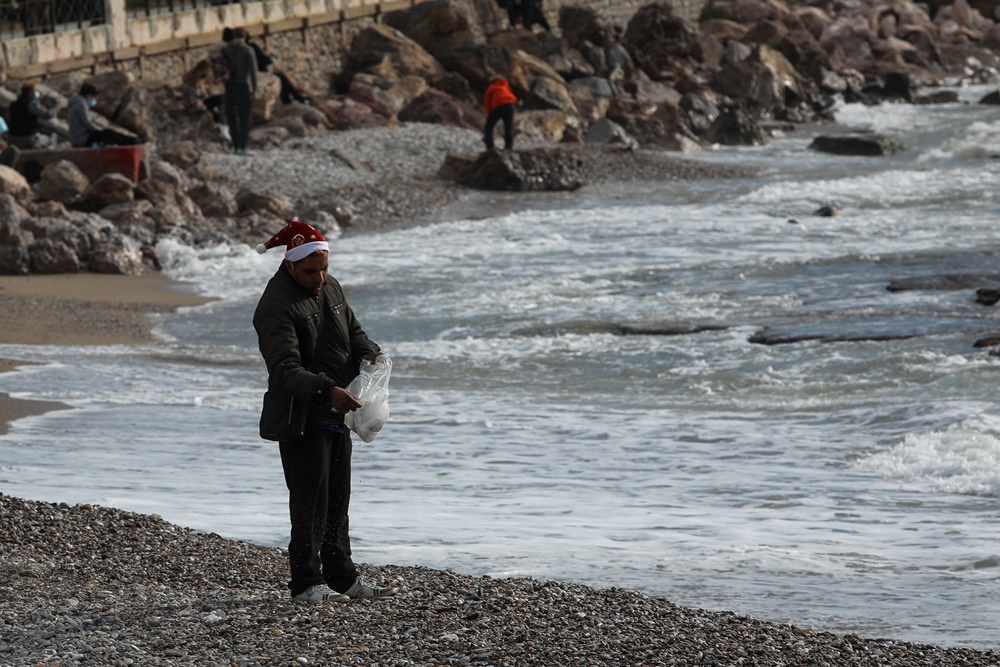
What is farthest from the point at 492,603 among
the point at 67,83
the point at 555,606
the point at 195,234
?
the point at 67,83

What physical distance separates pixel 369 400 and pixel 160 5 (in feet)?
74.9

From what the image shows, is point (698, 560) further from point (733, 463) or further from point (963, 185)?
point (963, 185)

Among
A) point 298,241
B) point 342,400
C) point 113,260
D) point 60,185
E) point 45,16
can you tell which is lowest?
point 113,260

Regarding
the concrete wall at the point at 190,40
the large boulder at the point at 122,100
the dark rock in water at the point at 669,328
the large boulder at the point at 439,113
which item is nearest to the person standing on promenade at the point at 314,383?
the dark rock in water at the point at 669,328

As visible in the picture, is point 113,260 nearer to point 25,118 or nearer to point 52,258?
point 52,258

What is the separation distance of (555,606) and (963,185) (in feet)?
64.8

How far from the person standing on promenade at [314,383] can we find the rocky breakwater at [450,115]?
11204 mm

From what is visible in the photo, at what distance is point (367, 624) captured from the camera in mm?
5305

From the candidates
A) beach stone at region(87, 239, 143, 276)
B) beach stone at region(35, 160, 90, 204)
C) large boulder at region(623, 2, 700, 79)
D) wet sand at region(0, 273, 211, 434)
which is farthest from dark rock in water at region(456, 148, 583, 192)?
large boulder at region(623, 2, 700, 79)

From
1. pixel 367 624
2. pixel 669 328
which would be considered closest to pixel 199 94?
pixel 669 328

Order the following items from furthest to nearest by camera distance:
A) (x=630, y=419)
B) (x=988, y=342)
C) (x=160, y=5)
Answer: (x=160, y=5) → (x=988, y=342) → (x=630, y=419)

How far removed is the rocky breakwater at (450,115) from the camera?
18.2 m

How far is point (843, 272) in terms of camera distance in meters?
16.2

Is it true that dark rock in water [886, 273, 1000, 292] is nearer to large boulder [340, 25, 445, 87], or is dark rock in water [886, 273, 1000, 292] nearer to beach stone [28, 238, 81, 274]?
beach stone [28, 238, 81, 274]
